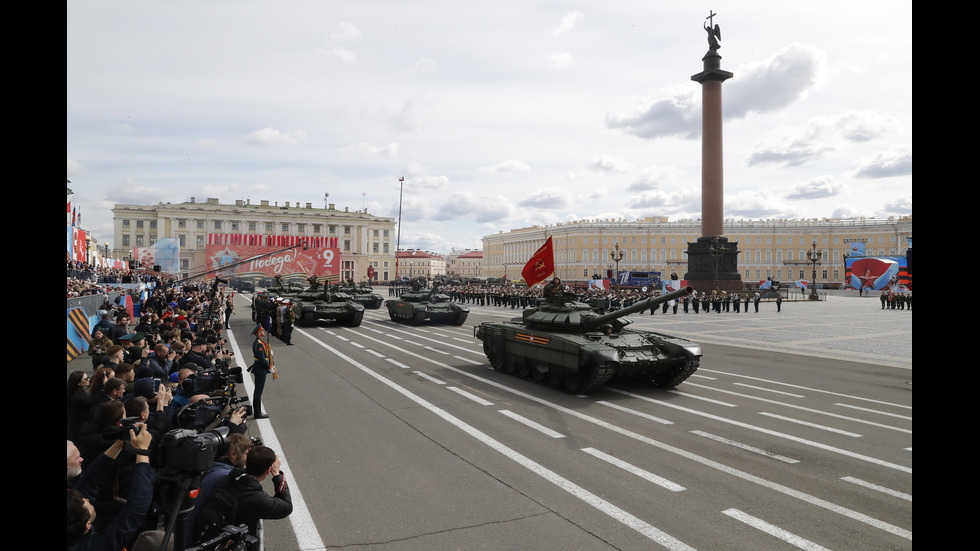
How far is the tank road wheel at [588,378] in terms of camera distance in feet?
38.2

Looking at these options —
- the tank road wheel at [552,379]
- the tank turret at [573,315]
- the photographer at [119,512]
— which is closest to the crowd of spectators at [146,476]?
the photographer at [119,512]

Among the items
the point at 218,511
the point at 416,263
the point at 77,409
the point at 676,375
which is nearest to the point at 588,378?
the point at 676,375

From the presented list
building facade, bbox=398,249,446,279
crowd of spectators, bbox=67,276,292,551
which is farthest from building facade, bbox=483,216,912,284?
crowd of spectators, bbox=67,276,292,551

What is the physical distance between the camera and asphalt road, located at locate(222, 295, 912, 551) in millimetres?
5715

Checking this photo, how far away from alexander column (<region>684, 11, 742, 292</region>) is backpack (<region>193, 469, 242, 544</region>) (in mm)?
49461

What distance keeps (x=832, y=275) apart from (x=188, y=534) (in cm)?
12152

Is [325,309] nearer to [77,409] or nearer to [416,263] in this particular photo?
[77,409]

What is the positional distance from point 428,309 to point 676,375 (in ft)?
54.6

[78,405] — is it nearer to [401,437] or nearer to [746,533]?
[401,437]

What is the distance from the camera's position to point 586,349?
1168cm

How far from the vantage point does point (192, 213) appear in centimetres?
9869

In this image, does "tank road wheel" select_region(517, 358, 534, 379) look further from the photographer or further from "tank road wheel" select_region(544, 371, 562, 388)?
the photographer
